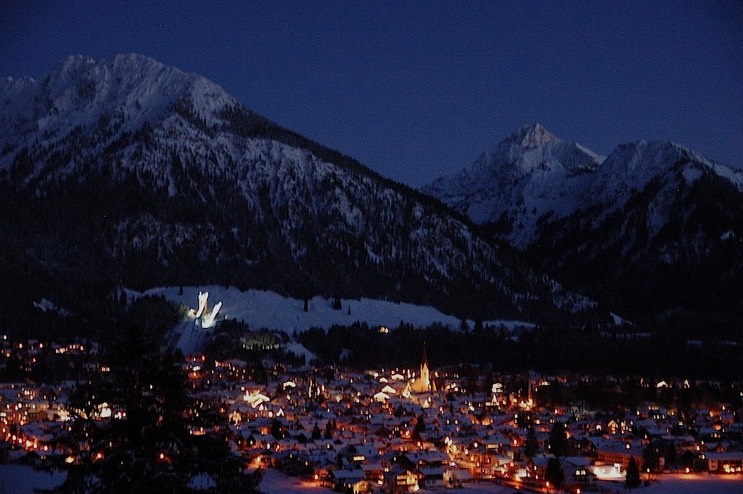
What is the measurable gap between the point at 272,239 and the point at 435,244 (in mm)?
28611

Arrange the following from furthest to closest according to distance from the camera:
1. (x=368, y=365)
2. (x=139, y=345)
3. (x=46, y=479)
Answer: (x=368, y=365), (x=46, y=479), (x=139, y=345)

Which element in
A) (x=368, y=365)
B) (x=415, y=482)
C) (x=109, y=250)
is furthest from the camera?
(x=109, y=250)

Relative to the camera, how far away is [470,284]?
174500mm

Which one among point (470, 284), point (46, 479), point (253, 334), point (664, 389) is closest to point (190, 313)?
point (253, 334)

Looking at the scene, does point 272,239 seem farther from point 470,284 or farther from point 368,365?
point 368,365

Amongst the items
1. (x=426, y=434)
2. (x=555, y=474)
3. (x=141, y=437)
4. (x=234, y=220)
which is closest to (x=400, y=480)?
(x=555, y=474)

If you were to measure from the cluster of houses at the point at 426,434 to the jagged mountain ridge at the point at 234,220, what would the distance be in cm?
6044

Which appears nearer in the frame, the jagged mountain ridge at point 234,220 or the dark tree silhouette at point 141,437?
the dark tree silhouette at point 141,437

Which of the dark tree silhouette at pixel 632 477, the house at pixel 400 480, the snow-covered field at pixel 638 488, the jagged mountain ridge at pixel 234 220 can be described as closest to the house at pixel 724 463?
the snow-covered field at pixel 638 488

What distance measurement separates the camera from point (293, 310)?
12825 cm

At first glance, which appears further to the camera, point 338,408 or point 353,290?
point 353,290

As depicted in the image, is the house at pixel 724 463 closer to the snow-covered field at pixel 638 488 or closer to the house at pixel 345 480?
the snow-covered field at pixel 638 488

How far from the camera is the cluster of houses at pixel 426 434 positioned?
48.9 metres

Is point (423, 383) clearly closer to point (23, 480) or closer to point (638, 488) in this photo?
point (638, 488)
